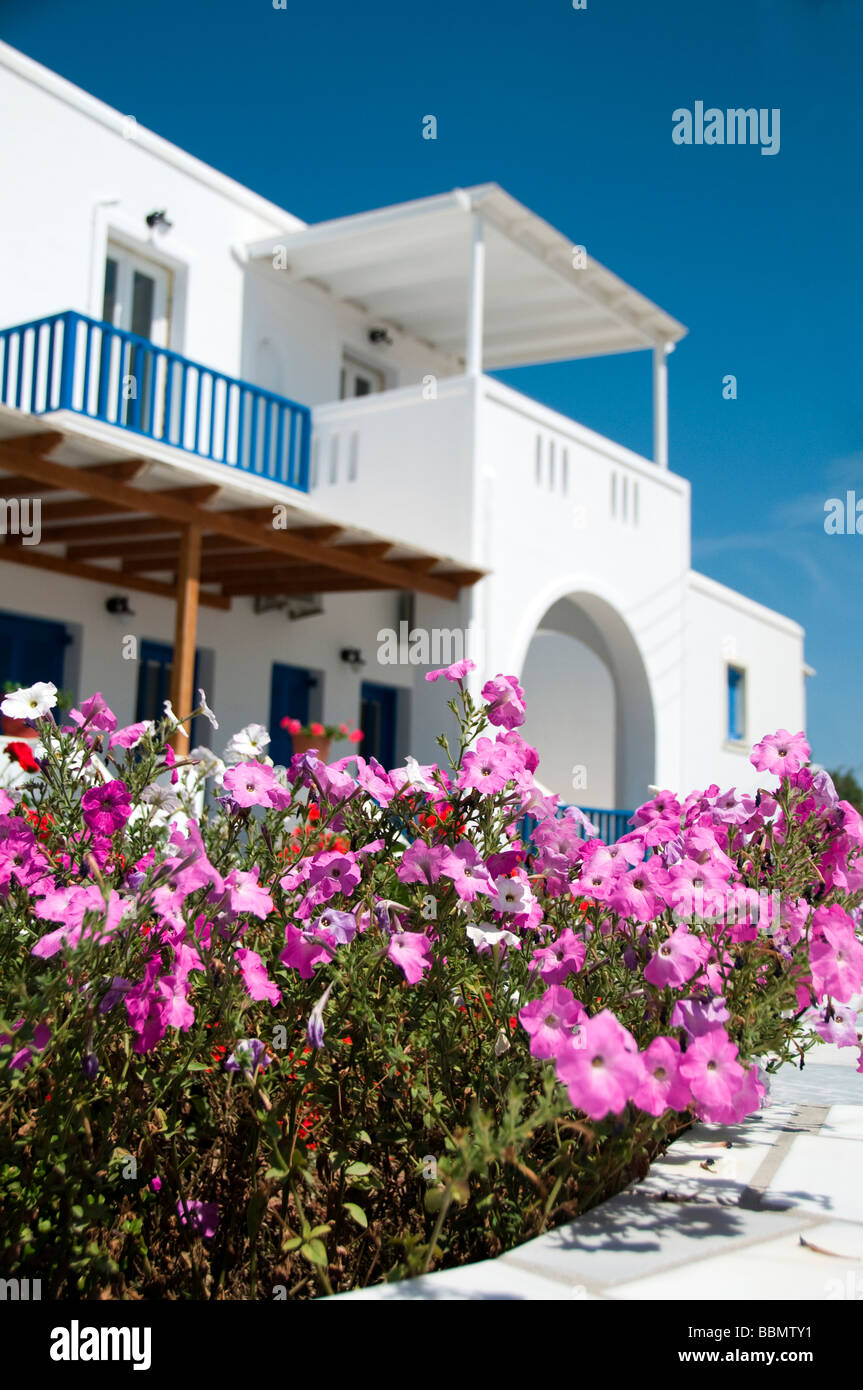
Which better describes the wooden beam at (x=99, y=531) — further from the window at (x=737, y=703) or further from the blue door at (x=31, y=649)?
the window at (x=737, y=703)

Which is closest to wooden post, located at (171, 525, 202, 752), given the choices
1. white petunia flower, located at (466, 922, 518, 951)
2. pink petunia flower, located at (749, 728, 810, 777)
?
pink petunia flower, located at (749, 728, 810, 777)

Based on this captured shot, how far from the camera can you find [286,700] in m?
12.7

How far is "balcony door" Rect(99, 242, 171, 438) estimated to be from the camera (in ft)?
34.6

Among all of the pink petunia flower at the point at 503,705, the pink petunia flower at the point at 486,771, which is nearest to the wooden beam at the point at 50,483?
the pink petunia flower at the point at 503,705

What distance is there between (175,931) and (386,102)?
1889cm

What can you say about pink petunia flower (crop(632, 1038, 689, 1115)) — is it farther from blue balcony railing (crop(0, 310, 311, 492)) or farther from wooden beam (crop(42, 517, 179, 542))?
wooden beam (crop(42, 517, 179, 542))

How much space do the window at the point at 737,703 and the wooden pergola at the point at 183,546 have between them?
828cm

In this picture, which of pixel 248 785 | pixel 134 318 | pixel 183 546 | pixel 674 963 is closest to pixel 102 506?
pixel 183 546

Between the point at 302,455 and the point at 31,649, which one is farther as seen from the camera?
the point at 302,455

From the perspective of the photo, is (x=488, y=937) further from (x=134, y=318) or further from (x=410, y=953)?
(x=134, y=318)

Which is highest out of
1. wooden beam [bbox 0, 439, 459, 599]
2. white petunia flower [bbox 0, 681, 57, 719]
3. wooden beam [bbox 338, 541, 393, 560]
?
wooden beam [bbox 338, 541, 393, 560]

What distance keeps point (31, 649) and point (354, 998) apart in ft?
29.1

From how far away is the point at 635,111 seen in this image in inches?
857

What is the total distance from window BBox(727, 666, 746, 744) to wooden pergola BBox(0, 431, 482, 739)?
8.28 m
